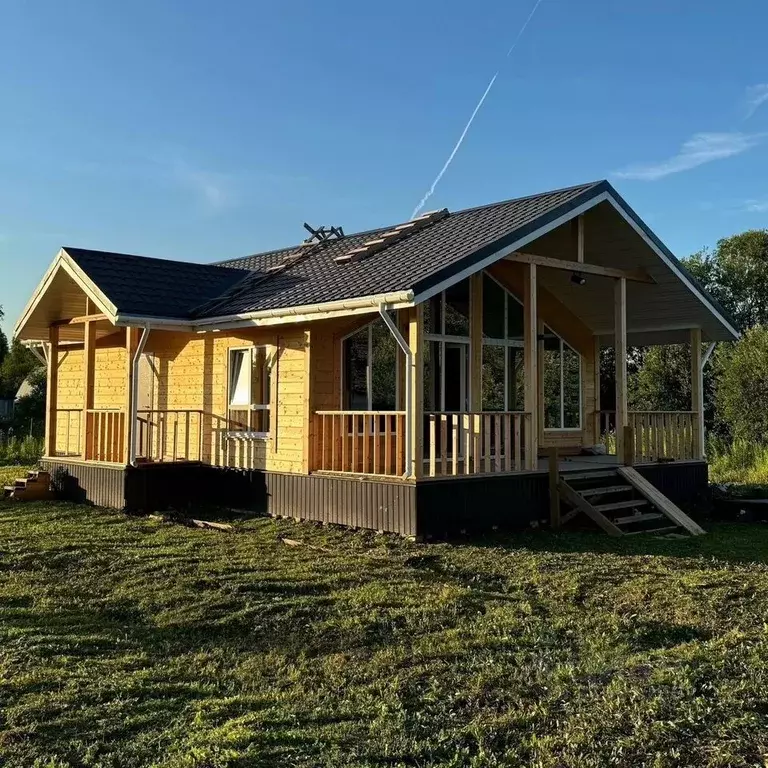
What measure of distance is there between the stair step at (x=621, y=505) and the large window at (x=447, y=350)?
8.56ft

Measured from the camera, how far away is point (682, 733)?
4.11 m

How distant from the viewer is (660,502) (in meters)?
11.9

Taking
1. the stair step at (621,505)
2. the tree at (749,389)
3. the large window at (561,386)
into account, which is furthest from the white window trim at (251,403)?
the tree at (749,389)

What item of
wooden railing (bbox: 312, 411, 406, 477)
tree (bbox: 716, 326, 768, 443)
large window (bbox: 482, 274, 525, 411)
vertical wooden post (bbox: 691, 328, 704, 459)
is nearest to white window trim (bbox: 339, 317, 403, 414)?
wooden railing (bbox: 312, 411, 406, 477)

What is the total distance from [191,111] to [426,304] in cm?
657

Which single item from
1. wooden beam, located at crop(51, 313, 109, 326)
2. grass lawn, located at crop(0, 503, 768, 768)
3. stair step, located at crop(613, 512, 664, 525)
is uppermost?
wooden beam, located at crop(51, 313, 109, 326)

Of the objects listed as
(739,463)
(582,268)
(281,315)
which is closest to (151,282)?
(281,315)

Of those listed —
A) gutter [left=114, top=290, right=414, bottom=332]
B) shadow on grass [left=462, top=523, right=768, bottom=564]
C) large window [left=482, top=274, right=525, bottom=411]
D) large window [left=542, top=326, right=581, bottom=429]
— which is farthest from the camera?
large window [left=542, top=326, right=581, bottom=429]

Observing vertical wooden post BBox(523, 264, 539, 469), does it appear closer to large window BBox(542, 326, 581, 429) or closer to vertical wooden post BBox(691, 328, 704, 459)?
large window BBox(542, 326, 581, 429)

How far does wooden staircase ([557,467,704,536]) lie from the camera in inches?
447

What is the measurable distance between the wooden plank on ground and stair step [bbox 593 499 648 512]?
0.50ft

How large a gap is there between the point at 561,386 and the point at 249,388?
6.42 m

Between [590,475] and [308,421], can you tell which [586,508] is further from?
[308,421]

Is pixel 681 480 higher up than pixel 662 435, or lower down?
lower down
